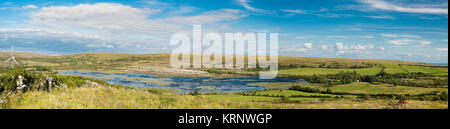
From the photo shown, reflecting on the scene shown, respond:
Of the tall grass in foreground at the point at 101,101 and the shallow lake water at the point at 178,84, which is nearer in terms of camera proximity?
the tall grass in foreground at the point at 101,101

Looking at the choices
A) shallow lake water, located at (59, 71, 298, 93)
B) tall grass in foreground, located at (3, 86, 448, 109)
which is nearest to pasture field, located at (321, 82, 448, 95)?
shallow lake water, located at (59, 71, 298, 93)

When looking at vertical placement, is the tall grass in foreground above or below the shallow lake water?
above

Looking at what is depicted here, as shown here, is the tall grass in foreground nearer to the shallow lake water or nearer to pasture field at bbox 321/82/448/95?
the shallow lake water

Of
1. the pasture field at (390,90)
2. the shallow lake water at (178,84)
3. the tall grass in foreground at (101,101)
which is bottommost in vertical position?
the pasture field at (390,90)

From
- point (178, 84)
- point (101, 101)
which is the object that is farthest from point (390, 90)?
point (101, 101)

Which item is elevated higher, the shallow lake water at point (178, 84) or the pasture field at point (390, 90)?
the shallow lake water at point (178, 84)

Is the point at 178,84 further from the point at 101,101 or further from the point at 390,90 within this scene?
the point at 101,101

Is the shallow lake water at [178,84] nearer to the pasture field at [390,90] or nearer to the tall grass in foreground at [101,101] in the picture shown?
the pasture field at [390,90]

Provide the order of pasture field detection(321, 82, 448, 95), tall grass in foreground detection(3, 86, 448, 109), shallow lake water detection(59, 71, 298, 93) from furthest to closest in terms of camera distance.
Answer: shallow lake water detection(59, 71, 298, 93)
pasture field detection(321, 82, 448, 95)
tall grass in foreground detection(3, 86, 448, 109)

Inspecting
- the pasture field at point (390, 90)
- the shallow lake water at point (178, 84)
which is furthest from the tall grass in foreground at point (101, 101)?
the pasture field at point (390, 90)
